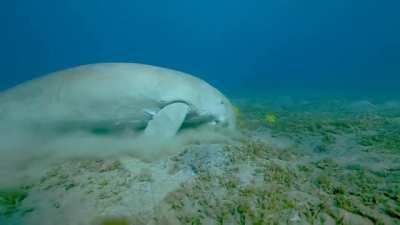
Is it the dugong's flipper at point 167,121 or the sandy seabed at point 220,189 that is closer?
the sandy seabed at point 220,189

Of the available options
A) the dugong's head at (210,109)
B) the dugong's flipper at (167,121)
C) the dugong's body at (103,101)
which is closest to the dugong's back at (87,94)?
the dugong's body at (103,101)

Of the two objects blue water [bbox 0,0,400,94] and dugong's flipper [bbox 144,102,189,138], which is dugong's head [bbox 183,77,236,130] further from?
blue water [bbox 0,0,400,94]

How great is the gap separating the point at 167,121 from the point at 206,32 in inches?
7615

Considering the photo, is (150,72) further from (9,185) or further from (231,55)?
(231,55)

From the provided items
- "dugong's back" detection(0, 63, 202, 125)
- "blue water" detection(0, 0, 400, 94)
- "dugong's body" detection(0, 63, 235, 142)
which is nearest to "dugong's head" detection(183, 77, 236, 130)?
"dugong's body" detection(0, 63, 235, 142)

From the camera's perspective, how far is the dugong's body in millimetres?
6020

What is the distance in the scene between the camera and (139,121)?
21.7 feet

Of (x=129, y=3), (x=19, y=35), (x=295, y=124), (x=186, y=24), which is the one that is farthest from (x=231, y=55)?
(x=295, y=124)

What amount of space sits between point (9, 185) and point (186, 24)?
179161 millimetres

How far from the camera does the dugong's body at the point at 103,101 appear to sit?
602 cm

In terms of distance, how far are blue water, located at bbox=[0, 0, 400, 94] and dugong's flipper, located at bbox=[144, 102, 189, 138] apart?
89.3 metres

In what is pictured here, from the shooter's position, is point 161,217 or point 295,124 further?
point 295,124

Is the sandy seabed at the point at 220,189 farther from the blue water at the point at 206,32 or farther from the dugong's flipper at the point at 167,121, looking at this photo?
the blue water at the point at 206,32

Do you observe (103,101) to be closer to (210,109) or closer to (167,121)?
(167,121)
